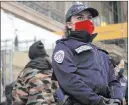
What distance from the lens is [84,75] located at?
2838 millimetres

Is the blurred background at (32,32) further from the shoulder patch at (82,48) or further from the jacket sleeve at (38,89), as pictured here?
the shoulder patch at (82,48)

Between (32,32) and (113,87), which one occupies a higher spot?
(32,32)

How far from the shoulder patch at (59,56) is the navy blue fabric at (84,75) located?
0.02 m

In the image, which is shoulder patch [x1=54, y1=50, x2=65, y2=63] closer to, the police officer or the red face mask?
the police officer

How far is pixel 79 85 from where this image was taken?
275cm

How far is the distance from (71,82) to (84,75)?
0.12 metres

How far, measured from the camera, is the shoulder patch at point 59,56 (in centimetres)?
290

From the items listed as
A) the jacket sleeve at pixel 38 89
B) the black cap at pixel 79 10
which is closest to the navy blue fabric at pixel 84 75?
the black cap at pixel 79 10

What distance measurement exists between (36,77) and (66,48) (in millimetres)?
1587

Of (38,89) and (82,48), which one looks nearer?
(82,48)

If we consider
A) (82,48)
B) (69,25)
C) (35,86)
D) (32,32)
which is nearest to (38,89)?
(35,86)

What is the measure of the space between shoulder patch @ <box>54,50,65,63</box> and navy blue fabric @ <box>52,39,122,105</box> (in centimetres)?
2

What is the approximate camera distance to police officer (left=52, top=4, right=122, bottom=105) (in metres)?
2.77

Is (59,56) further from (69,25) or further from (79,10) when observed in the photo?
(79,10)
